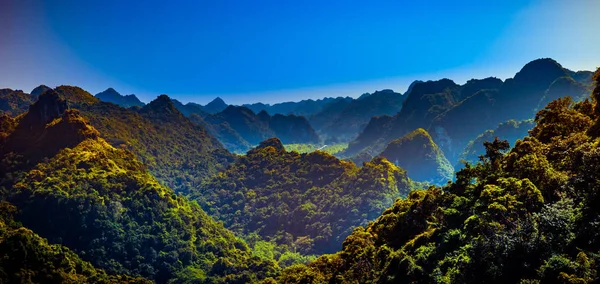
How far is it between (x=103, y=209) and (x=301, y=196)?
51.9 m

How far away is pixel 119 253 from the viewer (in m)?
54.3

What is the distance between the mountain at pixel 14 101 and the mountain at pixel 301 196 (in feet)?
265

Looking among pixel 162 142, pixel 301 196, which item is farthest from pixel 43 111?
pixel 162 142

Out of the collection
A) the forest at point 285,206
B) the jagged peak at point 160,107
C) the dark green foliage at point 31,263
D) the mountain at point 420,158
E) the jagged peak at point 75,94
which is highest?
the jagged peak at point 160,107

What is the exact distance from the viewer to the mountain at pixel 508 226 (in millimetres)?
16516

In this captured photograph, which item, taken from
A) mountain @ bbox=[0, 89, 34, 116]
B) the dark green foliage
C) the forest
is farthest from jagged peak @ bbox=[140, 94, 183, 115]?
the dark green foliage

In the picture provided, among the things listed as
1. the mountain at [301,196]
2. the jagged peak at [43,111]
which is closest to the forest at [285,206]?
the jagged peak at [43,111]

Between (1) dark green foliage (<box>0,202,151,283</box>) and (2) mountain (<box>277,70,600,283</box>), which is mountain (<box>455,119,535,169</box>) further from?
(1) dark green foliage (<box>0,202,151,283</box>)

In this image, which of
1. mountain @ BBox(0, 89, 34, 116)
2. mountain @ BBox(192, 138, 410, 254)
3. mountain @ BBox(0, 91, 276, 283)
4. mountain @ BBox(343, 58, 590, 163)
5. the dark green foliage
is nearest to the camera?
the dark green foliage

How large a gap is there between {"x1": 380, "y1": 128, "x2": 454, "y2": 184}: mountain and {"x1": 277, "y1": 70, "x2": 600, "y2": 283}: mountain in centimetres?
10862

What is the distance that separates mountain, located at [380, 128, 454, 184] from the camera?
138125 mm

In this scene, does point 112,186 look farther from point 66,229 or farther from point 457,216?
point 457,216

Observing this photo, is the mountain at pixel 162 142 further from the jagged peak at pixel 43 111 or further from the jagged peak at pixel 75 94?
the jagged peak at pixel 43 111

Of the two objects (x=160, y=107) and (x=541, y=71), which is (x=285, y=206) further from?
(x=541, y=71)
